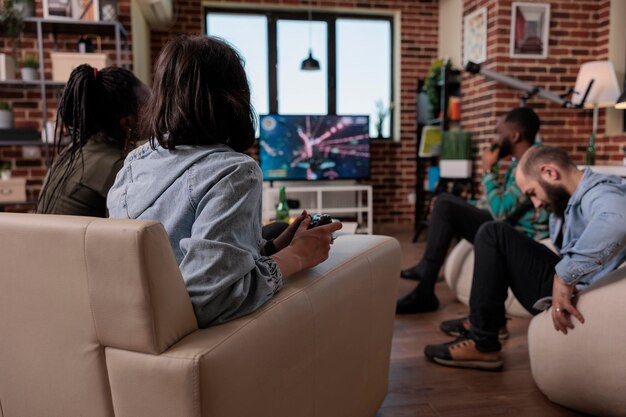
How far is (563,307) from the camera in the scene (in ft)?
5.29

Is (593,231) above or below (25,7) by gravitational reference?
below

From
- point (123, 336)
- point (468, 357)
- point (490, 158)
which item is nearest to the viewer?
point (123, 336)

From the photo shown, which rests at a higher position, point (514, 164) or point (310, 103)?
point (310, 103)

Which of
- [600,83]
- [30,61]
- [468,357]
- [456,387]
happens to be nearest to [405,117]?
[600,83]

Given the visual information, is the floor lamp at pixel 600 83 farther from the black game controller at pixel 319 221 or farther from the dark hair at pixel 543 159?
the black game controller at pixel 319 221

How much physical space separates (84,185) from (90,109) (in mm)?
236

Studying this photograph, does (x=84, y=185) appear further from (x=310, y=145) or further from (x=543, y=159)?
(x=310, y=145)

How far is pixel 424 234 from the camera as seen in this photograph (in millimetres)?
5637

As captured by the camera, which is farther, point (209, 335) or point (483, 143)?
point (483, 143)

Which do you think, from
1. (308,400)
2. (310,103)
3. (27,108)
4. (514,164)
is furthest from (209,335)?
(310,103)

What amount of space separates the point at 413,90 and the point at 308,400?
18.5ft

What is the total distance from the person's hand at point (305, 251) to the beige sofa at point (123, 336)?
0.20ft

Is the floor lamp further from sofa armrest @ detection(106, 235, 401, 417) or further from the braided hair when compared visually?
the braided hair

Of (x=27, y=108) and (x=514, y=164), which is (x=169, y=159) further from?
(x=27, y=108)
